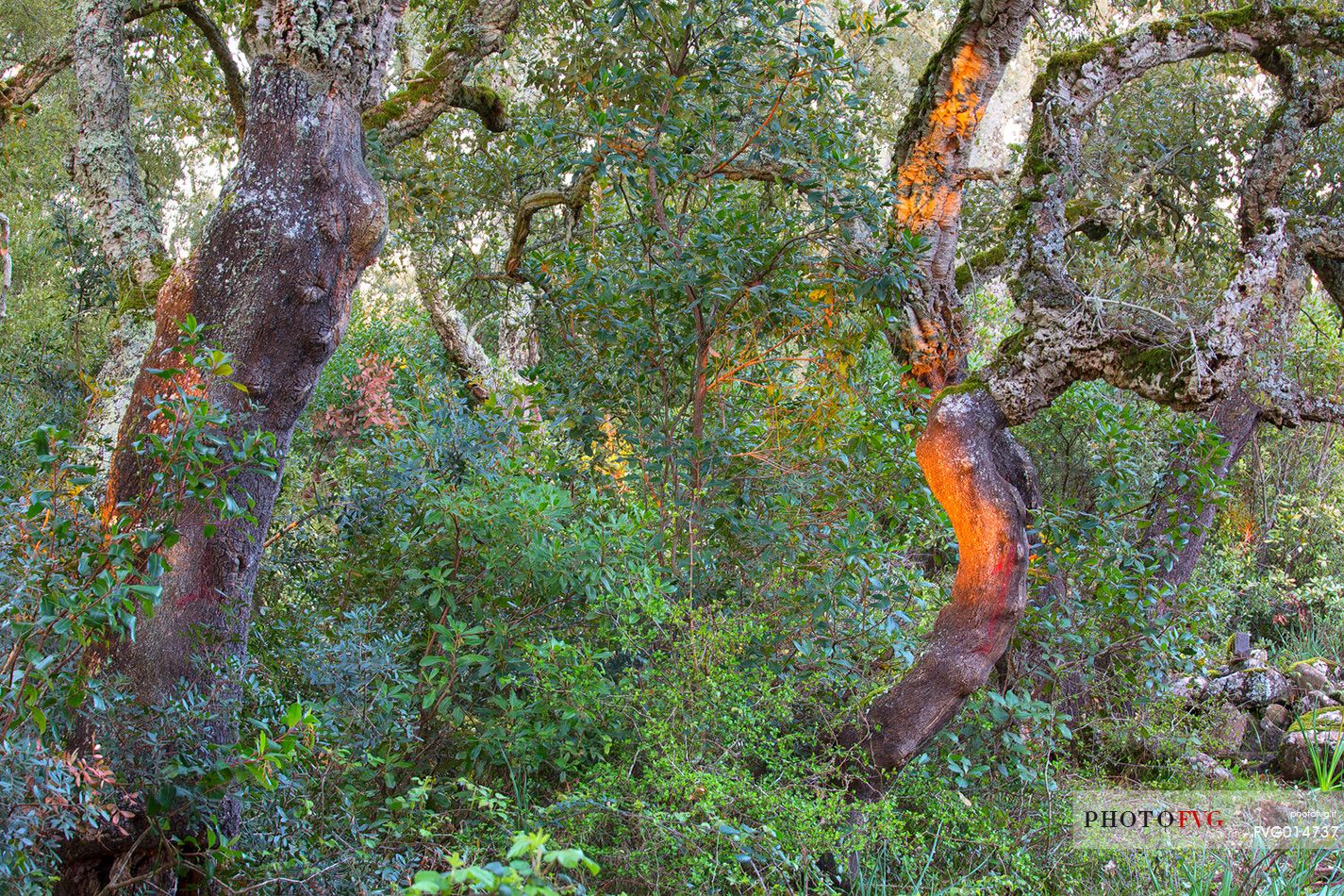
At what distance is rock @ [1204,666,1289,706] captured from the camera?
7.46m

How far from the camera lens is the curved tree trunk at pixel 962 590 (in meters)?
4.17

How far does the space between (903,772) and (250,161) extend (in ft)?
11.4

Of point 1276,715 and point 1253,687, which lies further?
point 1253,687

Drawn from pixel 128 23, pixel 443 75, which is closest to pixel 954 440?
pixel 443 75

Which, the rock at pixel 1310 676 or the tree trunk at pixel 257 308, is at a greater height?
the tree trunk at pixel 257 308

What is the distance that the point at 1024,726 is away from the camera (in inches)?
193

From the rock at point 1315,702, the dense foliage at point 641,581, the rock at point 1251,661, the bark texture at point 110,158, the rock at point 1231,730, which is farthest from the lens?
the rock at point 1251,661

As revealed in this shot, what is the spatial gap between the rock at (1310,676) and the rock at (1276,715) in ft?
1.62

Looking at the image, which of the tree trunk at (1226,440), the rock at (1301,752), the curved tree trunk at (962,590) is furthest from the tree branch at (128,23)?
the rock at (1301,752)

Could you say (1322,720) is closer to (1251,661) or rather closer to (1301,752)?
(1301,752)

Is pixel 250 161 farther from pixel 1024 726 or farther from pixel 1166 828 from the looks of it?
pixel 1166 828

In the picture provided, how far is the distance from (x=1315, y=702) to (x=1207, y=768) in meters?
2.20

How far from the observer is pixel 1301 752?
6488 mm

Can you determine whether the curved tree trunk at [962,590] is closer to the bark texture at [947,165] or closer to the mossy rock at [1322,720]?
the bark texture at [947,165]
